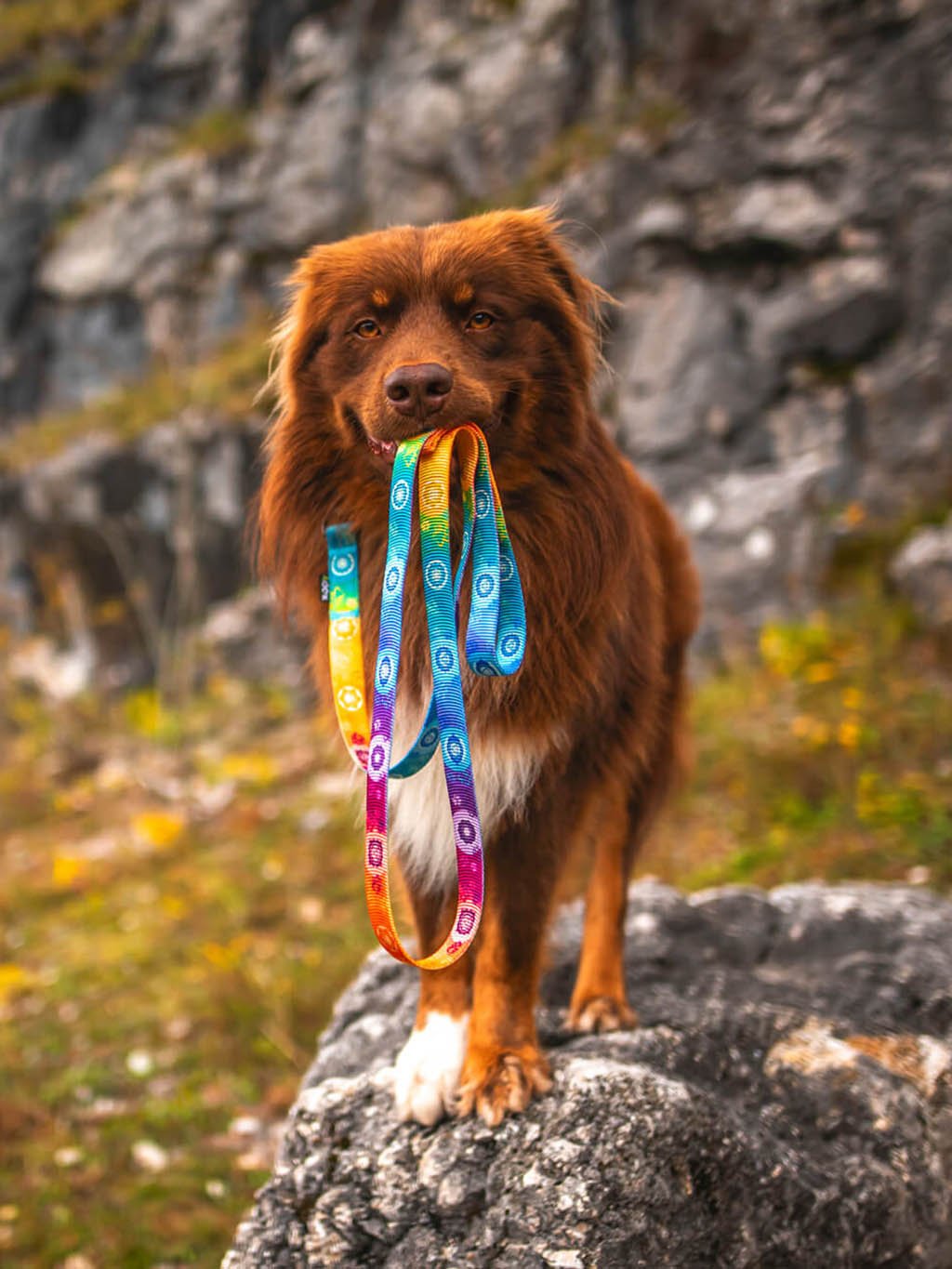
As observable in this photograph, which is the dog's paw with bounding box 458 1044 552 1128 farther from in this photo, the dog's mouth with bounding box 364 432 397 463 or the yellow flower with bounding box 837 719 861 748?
the yellow flower with bounding box 837 719 861 748

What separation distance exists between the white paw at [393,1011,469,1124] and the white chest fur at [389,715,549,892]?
1.11ft

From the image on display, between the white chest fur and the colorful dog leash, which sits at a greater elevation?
the colorful dog leash

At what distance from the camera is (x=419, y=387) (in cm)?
210

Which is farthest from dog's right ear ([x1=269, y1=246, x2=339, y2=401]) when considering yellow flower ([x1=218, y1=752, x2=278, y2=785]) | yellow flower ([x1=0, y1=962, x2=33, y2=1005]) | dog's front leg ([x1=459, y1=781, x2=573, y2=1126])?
yellow flower ([x1=218, y1=752, x2=278, y2=785])

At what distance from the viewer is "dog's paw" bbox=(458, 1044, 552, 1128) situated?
87.8 inches

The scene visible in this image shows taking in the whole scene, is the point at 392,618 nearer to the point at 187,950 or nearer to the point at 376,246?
the point at 376,246

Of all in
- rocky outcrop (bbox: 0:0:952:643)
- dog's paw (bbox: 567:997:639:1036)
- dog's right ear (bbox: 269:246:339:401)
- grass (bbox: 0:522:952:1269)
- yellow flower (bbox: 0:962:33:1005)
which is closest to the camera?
dog's right ear (bbox: 269:246:339:401)

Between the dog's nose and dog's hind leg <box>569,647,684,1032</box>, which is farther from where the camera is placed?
dog's hind leg <box>569,647,684,1032</box>

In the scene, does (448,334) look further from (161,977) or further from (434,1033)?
(161,977)

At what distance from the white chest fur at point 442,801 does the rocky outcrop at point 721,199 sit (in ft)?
17.5

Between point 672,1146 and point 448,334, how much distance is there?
1841 mm

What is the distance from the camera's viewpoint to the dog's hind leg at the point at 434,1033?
2.31 m

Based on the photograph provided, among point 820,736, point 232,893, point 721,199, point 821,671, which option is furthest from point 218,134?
point 820,736

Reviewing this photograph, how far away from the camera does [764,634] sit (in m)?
8.14
